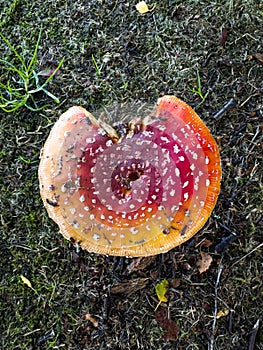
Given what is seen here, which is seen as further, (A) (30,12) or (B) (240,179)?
(A) (30,12)

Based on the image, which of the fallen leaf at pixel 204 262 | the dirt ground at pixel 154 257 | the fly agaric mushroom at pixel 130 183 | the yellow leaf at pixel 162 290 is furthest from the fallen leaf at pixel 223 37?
the yellow leaf at pixel 162 290

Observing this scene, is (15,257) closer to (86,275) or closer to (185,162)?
(86,275)

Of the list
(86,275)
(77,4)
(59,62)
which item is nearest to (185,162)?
(86,275)

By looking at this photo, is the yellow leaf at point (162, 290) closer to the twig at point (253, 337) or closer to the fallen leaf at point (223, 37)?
the twig at point (253, 337)

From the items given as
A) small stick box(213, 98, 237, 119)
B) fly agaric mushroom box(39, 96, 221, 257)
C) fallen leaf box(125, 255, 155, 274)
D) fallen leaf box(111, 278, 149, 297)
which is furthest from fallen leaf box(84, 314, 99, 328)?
small stick box(213, 98, 237, 119)

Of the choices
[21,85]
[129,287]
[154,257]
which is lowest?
[129,287]

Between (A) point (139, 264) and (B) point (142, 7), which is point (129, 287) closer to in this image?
(A) point (139, 264)

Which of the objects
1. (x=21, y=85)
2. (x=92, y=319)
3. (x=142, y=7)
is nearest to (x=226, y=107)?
(x=142, y=7)
